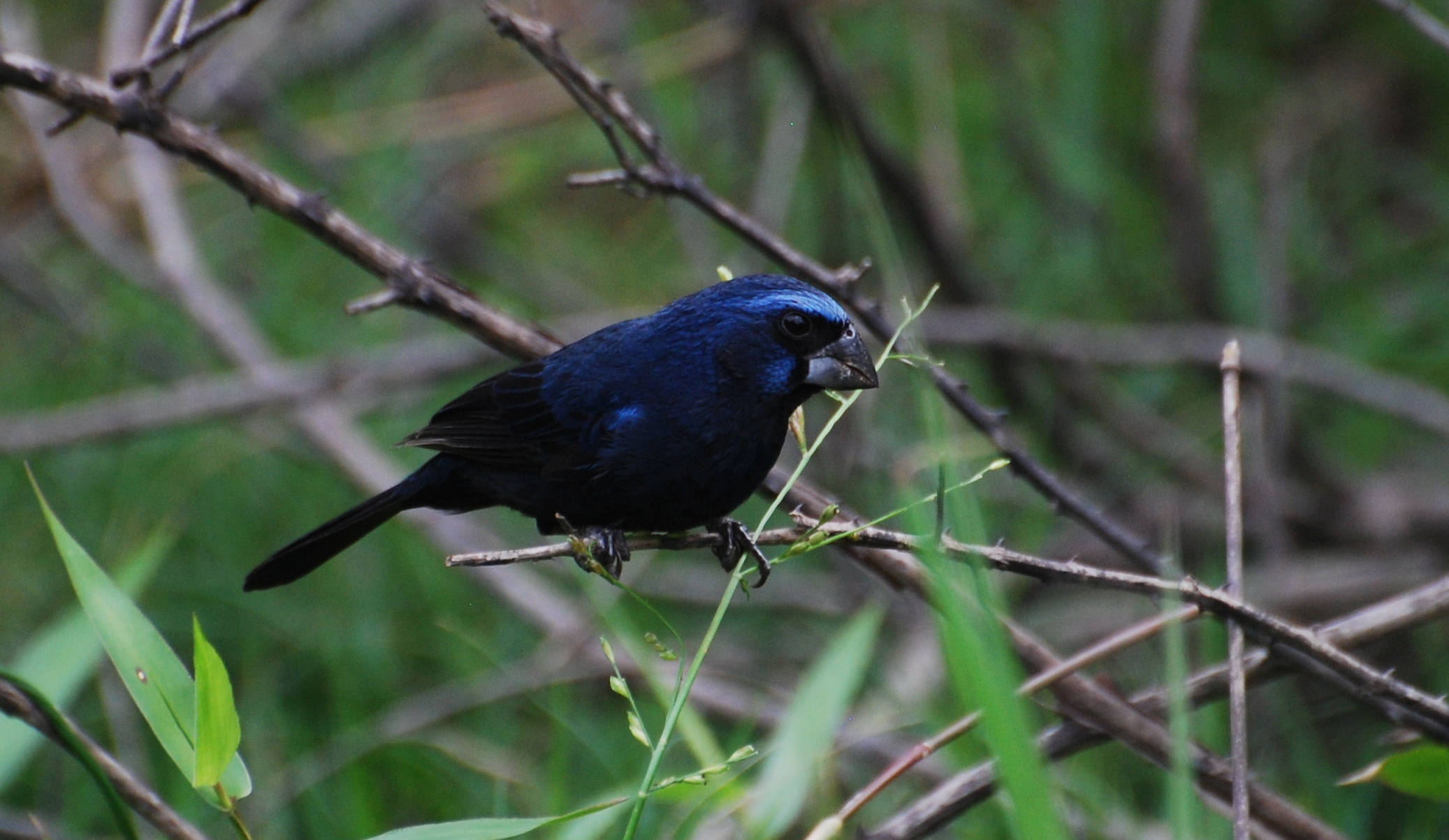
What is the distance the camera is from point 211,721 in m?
1.91

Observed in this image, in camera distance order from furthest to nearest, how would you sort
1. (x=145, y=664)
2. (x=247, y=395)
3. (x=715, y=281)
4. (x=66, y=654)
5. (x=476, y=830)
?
(x=715, y=281)
(x=247, y=395)
(x=66, y=654)
(x=145, y=664)
(x=476, y=830)

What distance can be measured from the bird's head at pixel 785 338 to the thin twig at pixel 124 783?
4.32 ft

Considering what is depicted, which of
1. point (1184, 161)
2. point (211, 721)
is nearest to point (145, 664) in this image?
point (211, 721)

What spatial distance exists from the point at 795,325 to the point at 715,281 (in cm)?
270

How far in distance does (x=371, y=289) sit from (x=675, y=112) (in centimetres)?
157

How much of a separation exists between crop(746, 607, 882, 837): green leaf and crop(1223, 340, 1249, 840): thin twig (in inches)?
24.2

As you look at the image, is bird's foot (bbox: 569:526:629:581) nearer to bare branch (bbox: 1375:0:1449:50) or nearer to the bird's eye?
the bird's eye

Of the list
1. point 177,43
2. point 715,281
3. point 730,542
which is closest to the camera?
point 177,43

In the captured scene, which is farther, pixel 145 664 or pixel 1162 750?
pixel 1162 750

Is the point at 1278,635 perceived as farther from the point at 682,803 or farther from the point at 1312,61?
the point at 1312,61

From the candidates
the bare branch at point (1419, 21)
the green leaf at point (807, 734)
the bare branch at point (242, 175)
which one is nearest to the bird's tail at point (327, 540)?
the bare branch at point (242, 175)

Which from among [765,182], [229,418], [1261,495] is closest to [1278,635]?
[1261,495]

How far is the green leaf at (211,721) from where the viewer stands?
190 cm

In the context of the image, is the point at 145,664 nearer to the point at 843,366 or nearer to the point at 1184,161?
the point at 843,366
